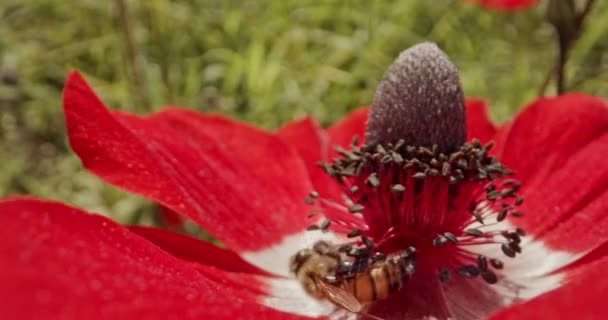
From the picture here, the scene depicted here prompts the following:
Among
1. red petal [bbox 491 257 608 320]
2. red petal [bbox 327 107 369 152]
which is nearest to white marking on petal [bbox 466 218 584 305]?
red petal [bbox 327 107 369 152]

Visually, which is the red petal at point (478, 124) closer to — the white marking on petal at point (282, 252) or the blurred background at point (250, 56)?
the white marking on petal at point (282, 252)

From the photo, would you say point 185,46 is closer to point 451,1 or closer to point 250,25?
point 250,25

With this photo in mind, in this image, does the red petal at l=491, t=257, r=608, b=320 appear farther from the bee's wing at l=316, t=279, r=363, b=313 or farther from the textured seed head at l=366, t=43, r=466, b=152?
the textured seed head at l=366, t=43, r=466, b=152

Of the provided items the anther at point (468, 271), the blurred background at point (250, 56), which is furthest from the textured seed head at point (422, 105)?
the blurred background at point (250, 56)

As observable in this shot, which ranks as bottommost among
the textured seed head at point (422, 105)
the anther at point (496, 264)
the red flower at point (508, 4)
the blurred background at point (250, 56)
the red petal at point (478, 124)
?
the blurred background at point (250, 56)

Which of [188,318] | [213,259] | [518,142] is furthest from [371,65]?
[188,318]

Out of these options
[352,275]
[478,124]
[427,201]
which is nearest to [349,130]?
[478,124]
